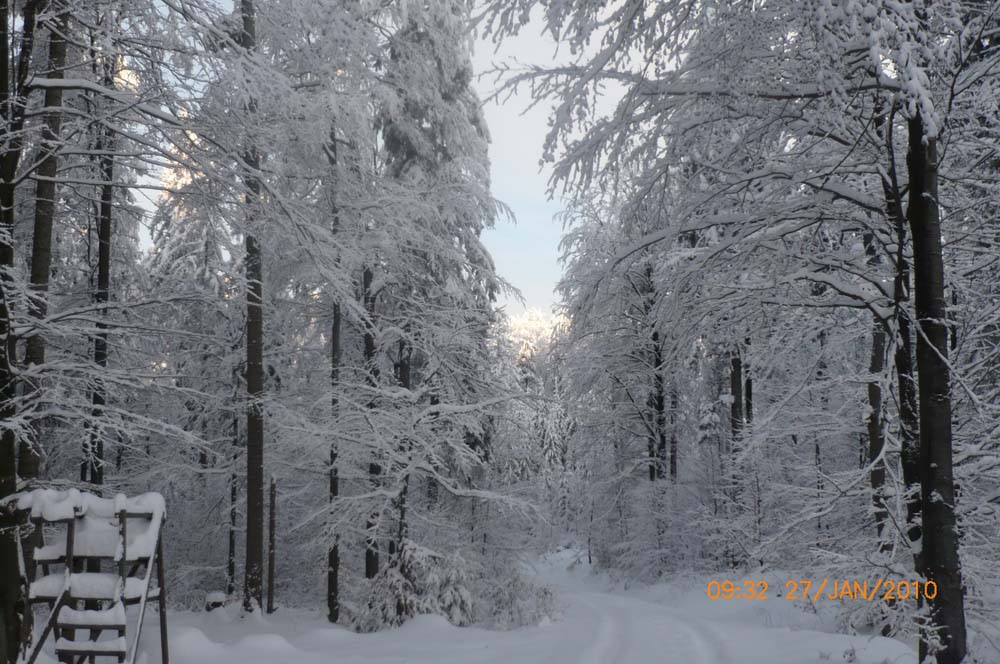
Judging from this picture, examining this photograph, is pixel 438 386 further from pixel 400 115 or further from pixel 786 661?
pixel 786 661

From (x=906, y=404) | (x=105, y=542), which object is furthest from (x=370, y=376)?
(x=906, y=404)

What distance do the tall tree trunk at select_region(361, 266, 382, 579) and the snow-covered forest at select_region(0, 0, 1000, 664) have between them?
0.07 meters

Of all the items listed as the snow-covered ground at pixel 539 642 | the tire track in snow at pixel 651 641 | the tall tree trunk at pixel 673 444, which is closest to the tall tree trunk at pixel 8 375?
the snow-covered ground at pixel 539 642

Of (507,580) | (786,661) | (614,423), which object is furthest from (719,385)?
(786,661)

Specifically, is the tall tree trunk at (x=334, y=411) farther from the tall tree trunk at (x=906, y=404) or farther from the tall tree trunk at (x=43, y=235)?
the tall tree trunk at (x=906, y=404)

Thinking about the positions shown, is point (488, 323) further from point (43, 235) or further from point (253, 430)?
point (43, 235)

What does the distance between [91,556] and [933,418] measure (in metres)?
7.86

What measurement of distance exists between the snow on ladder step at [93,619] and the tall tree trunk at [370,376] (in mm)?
5576

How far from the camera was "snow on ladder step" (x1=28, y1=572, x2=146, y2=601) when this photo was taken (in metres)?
6.30

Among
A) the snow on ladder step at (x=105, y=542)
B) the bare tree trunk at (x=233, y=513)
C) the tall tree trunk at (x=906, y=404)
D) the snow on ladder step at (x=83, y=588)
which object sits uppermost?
the tall tree trunk at (x=906, y=404)

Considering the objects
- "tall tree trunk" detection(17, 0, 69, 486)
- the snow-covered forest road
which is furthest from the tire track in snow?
"tall tree trunk" detection(17, 0, 69, 486)

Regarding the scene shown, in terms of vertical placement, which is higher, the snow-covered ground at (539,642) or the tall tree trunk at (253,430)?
the tall tree trunk at (253,430)

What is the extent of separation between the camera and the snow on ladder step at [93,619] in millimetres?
Result: 6176

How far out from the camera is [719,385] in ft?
84.6
